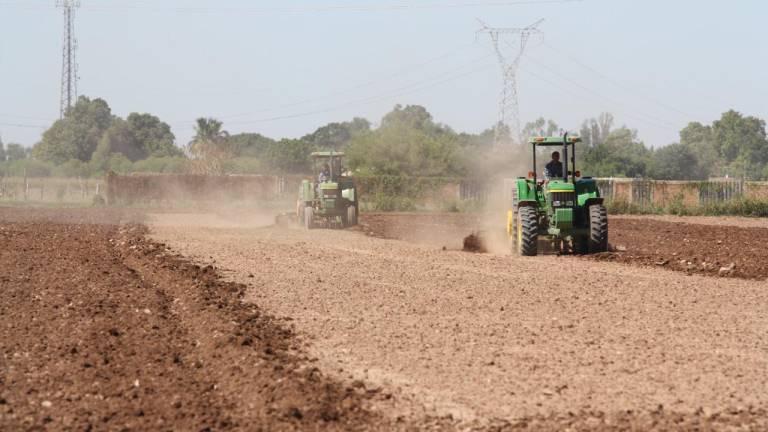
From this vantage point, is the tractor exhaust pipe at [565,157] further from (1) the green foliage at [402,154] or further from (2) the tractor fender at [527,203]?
(1) the green foliage at [402,154]

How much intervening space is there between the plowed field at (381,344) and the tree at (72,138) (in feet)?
334

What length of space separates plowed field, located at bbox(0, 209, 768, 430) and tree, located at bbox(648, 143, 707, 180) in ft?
240

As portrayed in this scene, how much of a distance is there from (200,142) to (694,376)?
86078 millimetres

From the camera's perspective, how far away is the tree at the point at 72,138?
118 meters

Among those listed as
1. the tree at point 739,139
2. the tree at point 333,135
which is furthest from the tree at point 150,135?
the tree at point 739,139

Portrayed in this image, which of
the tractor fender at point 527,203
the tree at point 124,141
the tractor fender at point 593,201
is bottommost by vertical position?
→ the tractor fender at point 527,203

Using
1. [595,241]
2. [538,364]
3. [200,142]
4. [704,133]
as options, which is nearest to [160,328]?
[538,364]

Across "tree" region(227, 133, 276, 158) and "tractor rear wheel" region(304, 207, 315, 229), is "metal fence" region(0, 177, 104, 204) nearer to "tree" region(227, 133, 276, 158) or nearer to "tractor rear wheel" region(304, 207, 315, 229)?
"tree" region(227, 133, 276, 158)

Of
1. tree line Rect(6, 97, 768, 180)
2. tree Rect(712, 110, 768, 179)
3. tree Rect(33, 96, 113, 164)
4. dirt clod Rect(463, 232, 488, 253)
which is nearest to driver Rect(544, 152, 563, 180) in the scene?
dirt clod Rect(463, 232, 488, 253)

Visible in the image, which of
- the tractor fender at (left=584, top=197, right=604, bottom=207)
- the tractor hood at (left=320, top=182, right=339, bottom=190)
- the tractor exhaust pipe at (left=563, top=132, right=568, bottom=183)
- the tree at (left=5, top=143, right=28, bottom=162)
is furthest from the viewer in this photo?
the tree at (left=5, top=143, right=28, bottom=162)

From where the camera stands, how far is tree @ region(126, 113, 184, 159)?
126812 mm

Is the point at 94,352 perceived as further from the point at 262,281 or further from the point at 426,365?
the point at 262,281

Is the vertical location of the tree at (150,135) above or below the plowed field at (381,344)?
above

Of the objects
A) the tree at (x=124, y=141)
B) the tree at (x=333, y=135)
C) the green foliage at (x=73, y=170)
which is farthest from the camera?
the tree at (x=333, y=135)
